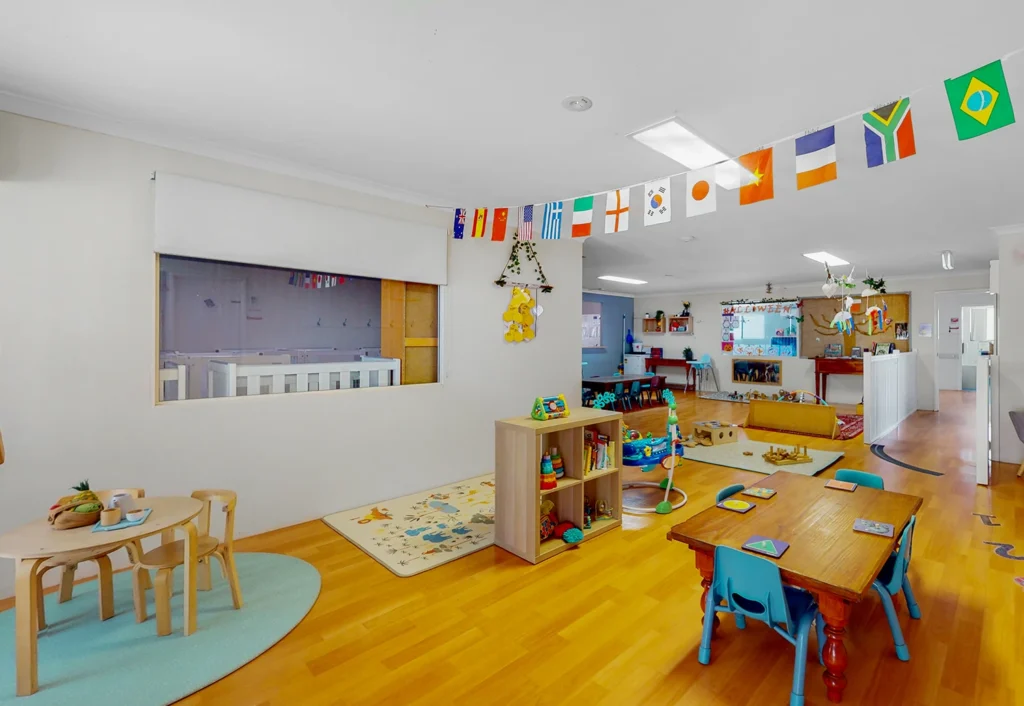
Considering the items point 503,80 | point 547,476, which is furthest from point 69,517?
point 503,80

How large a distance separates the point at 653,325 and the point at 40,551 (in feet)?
36.4

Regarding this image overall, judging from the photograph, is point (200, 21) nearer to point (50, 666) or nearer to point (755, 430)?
point (50, 666)

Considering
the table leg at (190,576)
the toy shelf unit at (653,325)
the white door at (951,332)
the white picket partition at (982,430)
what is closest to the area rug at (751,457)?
the white picket partition at (982,430)

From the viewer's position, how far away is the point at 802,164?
237 cm

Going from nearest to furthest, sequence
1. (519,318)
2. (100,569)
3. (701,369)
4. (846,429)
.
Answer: (100,569) → (519,318) → (846,429) → (701,369)

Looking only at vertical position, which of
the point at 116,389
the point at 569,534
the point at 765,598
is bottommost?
the point at 569,534

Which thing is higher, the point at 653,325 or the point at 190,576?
the point at 653,325

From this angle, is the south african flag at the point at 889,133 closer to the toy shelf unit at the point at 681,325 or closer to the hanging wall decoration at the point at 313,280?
the hanging wall decoration at the point at 313,280

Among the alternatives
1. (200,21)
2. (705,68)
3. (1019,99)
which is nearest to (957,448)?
(1019,99)

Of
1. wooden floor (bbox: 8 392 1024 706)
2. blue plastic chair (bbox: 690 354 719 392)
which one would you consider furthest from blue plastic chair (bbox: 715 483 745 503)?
blue plastic chair (bbox: 690 354 719 392)

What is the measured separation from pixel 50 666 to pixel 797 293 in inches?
426

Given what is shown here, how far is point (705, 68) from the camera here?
2.00 meters

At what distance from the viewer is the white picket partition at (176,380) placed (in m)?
2.91

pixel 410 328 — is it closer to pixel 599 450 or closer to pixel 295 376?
pixel 295 376
